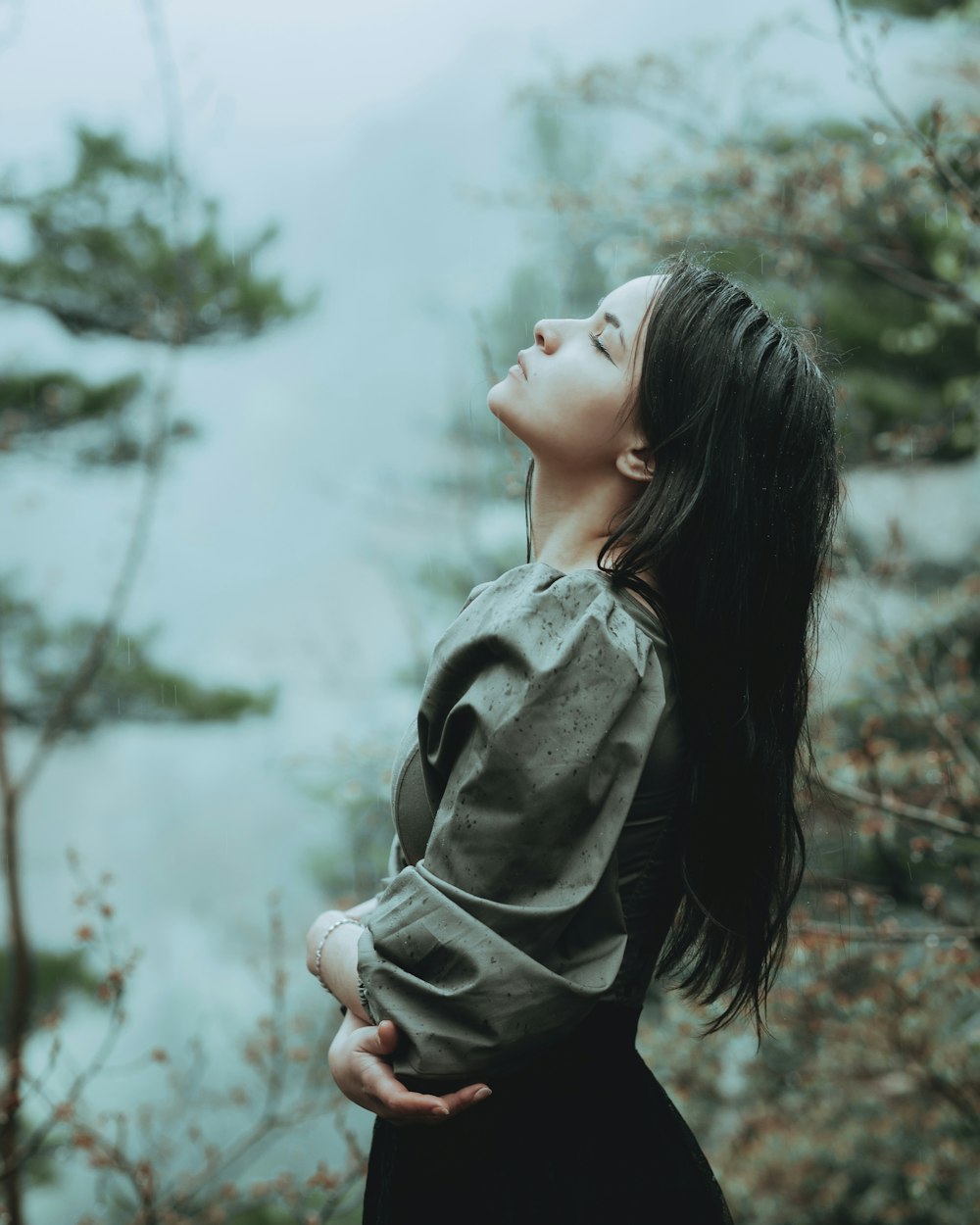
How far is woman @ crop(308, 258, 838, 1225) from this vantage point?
82 centimetres

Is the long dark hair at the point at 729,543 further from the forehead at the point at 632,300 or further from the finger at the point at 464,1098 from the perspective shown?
the finger at the point at 464,1098

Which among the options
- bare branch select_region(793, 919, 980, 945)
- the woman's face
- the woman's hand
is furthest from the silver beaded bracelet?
bare branch select_region(793, 919, 980, 945)

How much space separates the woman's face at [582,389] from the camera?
956mm

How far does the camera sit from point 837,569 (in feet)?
8.02

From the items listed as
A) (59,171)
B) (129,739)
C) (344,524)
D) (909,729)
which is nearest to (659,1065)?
(909,729)

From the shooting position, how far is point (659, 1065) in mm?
3199

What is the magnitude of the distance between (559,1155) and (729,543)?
1.65 feet

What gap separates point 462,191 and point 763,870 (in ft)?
9.84

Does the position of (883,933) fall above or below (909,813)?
below

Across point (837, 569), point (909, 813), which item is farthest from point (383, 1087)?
point (837, 569)

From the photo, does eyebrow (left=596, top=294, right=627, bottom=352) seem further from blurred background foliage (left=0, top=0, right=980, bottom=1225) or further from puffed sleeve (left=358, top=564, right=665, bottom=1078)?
blurred background foliage (left=0, top=0, right=980, bottom=1225)

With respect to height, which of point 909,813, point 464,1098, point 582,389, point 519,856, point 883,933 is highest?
point 582,389

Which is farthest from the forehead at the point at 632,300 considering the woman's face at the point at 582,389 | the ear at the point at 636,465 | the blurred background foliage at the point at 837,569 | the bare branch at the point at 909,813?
the bare branch at the point at 909,813

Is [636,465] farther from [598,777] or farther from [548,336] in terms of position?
[598,777]
